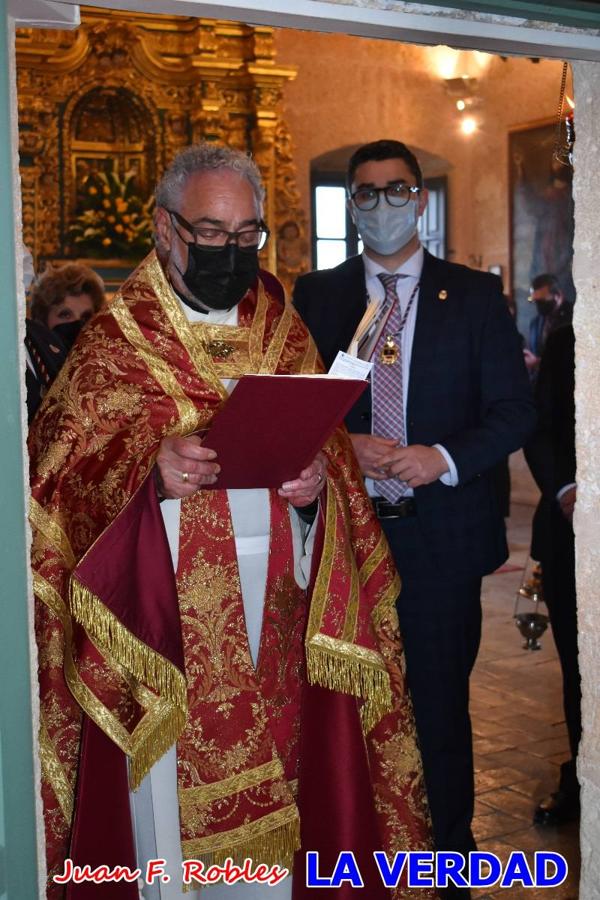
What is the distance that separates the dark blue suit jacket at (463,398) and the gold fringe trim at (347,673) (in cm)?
63

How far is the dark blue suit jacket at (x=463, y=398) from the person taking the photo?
3.29 m

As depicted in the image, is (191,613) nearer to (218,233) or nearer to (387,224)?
(218,233)

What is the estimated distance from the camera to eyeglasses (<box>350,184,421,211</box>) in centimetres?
333

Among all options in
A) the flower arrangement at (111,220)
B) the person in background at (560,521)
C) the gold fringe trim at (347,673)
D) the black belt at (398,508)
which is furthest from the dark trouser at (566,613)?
the flower arrangement at (111,220)

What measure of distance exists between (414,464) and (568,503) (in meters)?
0.99

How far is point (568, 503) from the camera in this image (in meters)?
3.86

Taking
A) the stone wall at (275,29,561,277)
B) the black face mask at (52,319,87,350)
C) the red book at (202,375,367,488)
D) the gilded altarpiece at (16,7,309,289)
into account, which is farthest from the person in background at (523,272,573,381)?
the red book at (202,375,367,488)

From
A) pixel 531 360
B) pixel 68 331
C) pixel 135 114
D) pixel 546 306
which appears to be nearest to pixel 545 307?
pixel 546 306

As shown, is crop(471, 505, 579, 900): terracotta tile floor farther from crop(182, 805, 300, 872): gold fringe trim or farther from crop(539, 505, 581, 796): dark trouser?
crop(182, 805, 300, 872): gold fringe trim

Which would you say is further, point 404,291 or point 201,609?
point 404,291

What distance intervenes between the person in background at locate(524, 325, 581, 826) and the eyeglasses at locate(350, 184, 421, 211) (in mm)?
920

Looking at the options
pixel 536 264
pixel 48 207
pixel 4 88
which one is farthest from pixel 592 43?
pixel 536 264

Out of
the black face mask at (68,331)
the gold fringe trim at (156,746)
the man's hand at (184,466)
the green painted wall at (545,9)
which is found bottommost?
the gold fringe trim at (156,746)

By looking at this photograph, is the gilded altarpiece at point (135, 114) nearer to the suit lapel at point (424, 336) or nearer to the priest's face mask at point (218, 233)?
the suit lapel at point (424, 336)
